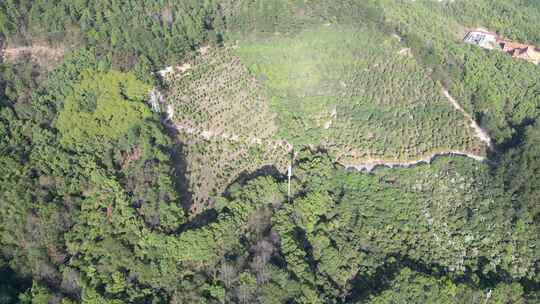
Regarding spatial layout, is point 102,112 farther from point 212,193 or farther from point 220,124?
point 212,193

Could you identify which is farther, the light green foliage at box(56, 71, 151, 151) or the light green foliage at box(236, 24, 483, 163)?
the light green foliage at box(236, 24, 483, 163)

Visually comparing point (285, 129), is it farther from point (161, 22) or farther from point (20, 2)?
point (20, 2)

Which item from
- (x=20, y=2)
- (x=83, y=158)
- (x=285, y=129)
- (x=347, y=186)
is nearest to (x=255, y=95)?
(x=285, y=129)

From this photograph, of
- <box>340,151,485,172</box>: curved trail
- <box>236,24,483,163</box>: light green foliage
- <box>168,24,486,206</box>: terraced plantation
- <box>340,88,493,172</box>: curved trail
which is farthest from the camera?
<box>236,24,483,163</box>: light green foliage

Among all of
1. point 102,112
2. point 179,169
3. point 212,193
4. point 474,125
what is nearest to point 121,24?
point 102,112

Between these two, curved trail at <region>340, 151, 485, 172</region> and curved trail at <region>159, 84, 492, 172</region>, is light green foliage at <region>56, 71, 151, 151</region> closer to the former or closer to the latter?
curved trail at <region>159, 84, 492, 172</region>

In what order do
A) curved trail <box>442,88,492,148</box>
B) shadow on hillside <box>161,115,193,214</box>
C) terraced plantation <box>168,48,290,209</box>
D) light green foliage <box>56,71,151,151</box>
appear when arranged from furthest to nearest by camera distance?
1. curved trail <box>442,88,492,148</box>
2. light green foliage <box>56,71,151,151</box>
3. terraced plantation <box>168,48,290,209</box>
4. shadow on hillside <box>161,115,193,214</box>

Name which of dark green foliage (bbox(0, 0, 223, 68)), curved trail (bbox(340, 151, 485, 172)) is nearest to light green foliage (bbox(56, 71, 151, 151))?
dark green foliage (bbox(0, 0, 223, 68))
